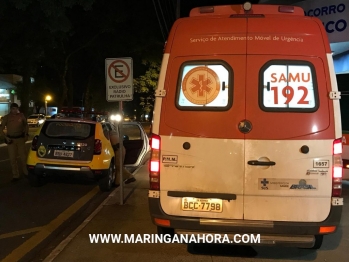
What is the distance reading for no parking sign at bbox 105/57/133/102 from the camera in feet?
26.3

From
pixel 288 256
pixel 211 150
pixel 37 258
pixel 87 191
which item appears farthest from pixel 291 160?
pixel 87 191

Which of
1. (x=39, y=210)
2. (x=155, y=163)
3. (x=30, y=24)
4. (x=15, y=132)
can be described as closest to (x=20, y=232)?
(x=39, y=210)

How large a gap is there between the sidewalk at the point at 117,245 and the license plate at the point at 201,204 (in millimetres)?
910

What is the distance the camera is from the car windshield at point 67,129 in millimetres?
9031

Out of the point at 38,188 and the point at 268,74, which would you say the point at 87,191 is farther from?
the point at 268,74

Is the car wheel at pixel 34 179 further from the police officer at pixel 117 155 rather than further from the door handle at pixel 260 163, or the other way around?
the door handle at pixel 260 163

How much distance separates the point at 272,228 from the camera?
465 centimetres

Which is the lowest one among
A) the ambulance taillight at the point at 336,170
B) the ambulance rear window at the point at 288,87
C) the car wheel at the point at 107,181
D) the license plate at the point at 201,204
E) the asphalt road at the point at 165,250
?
the asphalt road at the point at 165,250

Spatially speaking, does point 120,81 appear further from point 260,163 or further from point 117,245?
point 260,163

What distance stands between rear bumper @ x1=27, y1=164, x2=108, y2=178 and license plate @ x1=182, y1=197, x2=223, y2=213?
172 inches

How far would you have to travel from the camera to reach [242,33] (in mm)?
4793

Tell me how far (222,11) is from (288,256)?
10.5ft

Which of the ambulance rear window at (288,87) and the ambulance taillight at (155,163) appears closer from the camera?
the ambulance rear window at (288,87)

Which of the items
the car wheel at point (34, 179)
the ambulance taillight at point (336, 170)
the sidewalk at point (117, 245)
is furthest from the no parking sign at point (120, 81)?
the ambulance taillight at point (336, 170)
